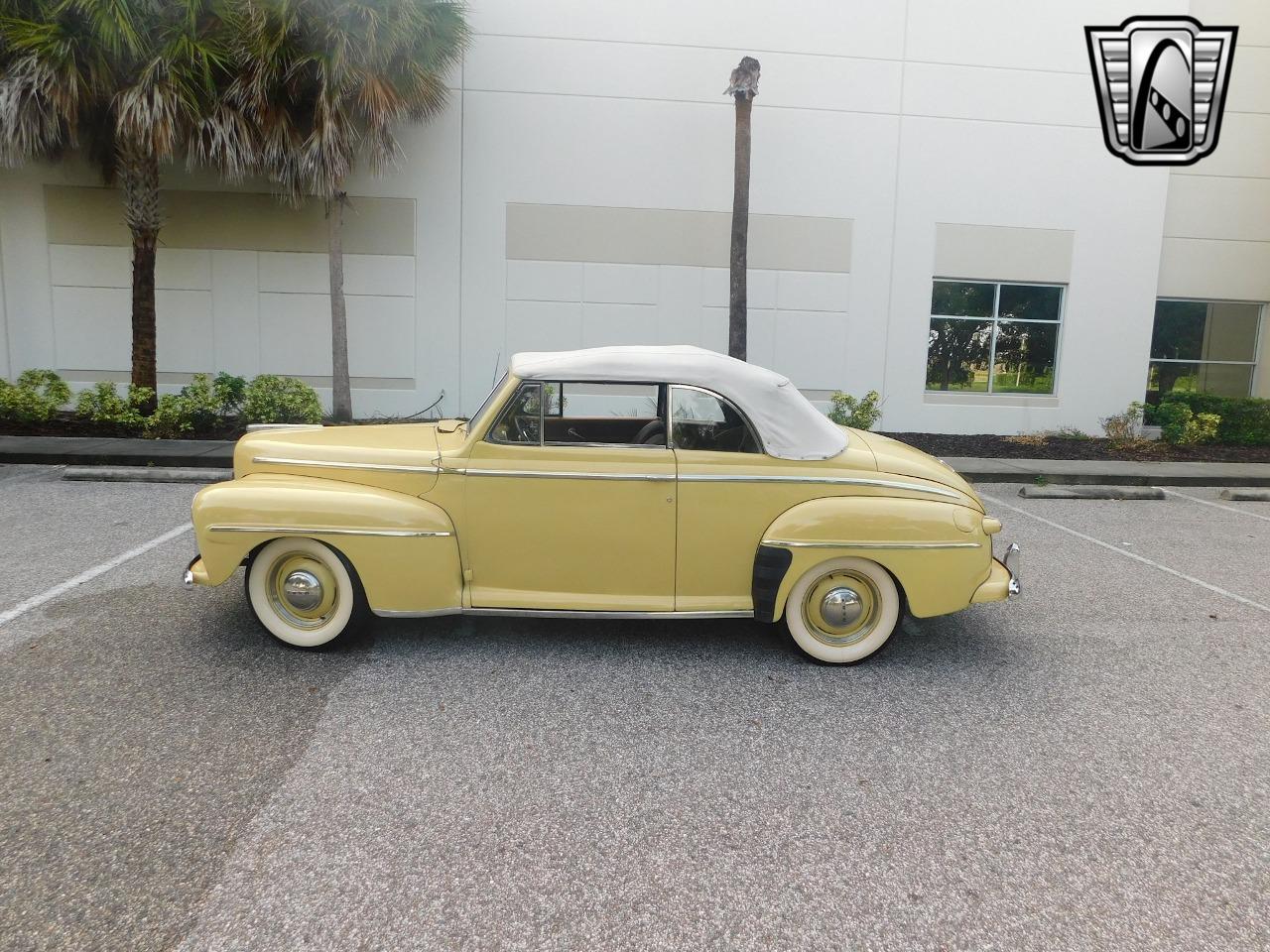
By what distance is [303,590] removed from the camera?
412 centimetres

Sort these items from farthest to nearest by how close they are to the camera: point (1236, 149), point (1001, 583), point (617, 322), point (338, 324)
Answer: point (1236, 149)
point (617, 322)
point (338, 324)
point (1001, 583)

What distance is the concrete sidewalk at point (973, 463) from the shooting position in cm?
942

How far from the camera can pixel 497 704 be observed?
365 centimetres

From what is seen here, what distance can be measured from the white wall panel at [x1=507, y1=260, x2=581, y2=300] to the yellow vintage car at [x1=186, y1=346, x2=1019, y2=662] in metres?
8.81

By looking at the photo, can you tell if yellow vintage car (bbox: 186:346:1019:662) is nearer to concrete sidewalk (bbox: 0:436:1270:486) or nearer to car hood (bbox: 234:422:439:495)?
car hood (bbox: 234:422:439:495)

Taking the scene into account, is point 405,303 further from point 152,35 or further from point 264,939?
point 264,939

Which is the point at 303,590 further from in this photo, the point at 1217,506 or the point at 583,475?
the point at 1217,506

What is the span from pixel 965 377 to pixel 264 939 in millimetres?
13699

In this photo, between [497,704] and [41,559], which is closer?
[497,704]

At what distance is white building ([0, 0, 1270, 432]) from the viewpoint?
12.3 metres

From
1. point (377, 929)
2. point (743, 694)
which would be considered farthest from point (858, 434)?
point (377, 929)

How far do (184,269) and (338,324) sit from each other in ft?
9.63

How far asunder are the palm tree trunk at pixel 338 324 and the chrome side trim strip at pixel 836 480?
9.09 metres

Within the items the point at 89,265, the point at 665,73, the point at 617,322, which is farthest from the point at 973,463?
the point at 89,265
